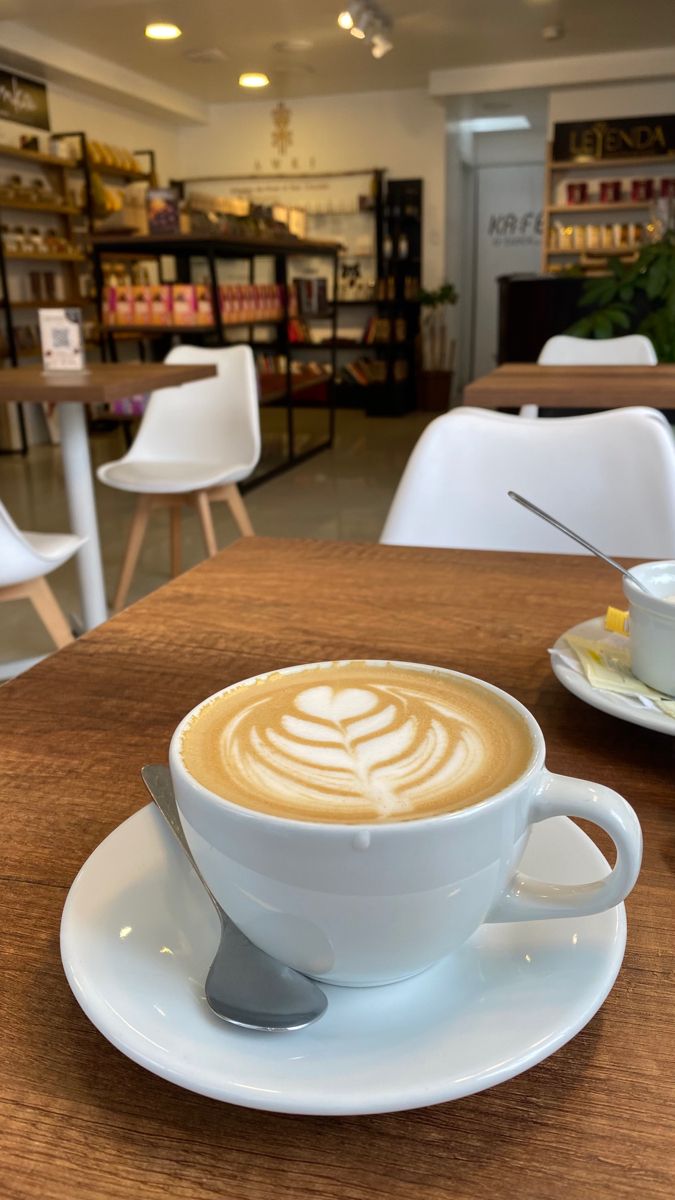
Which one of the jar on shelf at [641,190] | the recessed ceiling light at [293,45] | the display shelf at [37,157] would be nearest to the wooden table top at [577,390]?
the recessed ceiling light at [293,45]

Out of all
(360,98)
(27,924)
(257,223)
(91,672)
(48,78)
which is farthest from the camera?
(360,98)

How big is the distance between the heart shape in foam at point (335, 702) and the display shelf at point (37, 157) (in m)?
Answer: 7.18

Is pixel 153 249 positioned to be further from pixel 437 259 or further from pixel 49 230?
pixel 437 259

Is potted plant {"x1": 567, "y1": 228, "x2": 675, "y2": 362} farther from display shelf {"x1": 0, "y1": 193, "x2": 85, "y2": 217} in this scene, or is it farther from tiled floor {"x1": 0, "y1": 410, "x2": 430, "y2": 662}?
display shelf {"x1": 0, "y1": 193, "x2": 85, "y2": 217}

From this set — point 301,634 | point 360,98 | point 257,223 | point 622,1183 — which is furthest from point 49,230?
point 622,1183

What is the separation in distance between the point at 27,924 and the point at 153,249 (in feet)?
16.1

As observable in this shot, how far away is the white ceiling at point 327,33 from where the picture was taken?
583cm

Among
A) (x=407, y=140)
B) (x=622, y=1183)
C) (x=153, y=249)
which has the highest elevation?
(x=407, y=140)

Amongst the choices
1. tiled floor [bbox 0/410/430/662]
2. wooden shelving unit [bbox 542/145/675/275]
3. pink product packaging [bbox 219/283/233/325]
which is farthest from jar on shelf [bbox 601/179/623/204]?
pink product packaging [bbox 219/283/233/325]

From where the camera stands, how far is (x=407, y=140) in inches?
330

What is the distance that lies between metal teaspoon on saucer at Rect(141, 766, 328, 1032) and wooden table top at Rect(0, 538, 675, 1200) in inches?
1.2

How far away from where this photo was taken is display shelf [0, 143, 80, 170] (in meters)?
6.50

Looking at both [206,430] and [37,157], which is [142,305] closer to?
[206,430]

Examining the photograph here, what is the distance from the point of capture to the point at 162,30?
6242 mm
